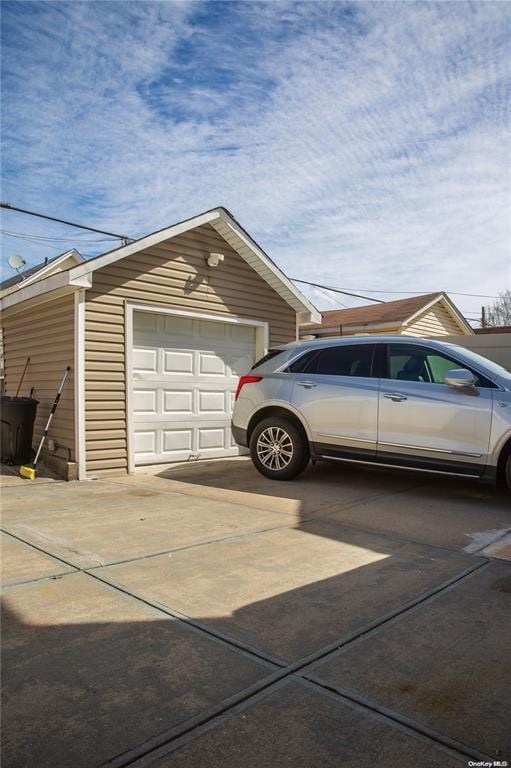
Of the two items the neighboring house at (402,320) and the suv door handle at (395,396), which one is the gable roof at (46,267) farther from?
the suv door handle at (395,396)

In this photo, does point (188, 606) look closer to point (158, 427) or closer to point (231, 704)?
point (231, 704)

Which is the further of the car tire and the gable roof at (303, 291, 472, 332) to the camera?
the gable roof at (303, 291, 472, 332)

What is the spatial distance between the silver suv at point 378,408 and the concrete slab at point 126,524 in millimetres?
1469

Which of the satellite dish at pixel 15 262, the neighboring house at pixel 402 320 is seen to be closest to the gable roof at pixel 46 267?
the satellite dish at pixel 15 262

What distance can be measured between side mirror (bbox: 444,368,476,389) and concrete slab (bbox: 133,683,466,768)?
13.5 ft

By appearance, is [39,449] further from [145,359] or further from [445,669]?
[445,669]

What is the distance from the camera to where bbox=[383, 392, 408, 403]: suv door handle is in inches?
237

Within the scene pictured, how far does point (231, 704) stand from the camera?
2115 millimetres

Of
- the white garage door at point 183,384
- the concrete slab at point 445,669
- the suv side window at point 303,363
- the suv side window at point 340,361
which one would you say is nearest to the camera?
the concrete slab at point 445,669

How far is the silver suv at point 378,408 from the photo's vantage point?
5.62 meters

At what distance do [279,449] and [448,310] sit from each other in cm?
1345

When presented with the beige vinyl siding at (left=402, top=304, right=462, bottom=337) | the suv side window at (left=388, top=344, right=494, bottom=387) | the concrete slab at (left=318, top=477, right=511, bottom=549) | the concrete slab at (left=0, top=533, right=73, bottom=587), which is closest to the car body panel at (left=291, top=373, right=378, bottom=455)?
the suv side window at (left=388, top=344, right=494, bottom=387)

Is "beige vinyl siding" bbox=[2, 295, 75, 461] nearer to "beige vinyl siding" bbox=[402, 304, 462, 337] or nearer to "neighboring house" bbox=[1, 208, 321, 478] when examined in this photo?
"neighboring house" bbox=[1, 208, 321, 478]

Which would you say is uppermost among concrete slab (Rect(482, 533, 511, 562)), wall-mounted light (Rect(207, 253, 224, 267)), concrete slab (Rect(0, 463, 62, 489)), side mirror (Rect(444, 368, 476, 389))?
wall-mounted light (Rect(207, 253, 224, 267))
